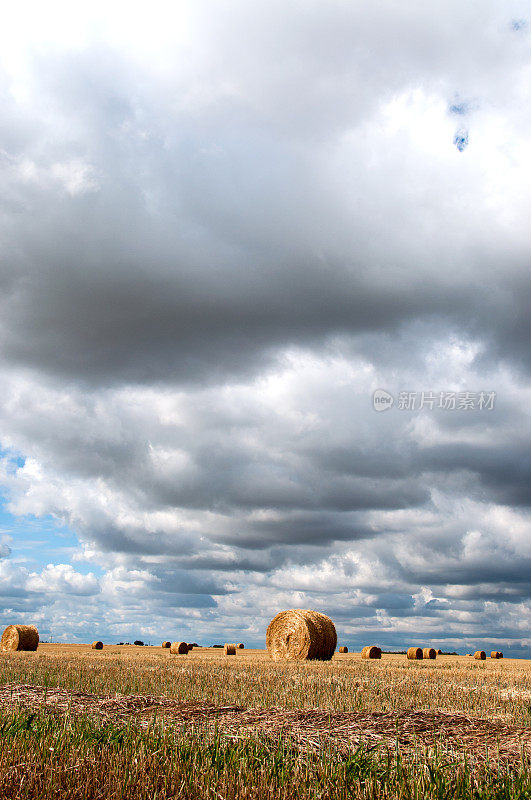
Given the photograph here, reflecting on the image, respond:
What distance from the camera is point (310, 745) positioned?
8016 millimetres

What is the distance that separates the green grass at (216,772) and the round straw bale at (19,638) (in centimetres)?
2897

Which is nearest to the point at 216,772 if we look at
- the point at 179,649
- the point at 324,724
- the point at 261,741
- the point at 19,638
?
the point at 261,741

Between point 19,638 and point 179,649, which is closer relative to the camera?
point 19,638

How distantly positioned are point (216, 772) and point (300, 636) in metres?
22.6

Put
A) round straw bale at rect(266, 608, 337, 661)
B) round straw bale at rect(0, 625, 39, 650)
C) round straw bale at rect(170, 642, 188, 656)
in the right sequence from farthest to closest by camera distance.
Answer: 1. round straw bale at rect(170, 642, 188, 656)
2. round straw bale at rect(0, 625, 39, 650)
3. round straw bale at rect(266, 608, 337, 661)

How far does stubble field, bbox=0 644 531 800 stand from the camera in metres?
Answer: 6.32

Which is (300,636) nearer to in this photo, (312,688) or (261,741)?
(312,688)

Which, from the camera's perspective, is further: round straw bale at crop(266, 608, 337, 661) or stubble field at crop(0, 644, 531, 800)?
round straw bale at crop(266, 608, 337, 661)

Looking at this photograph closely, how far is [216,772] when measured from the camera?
677cm

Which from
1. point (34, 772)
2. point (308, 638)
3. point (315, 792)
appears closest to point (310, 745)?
point (315, 792)

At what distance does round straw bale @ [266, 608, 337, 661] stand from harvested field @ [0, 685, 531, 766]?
17.5m

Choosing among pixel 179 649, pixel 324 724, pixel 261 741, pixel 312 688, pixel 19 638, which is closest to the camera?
pixel 261 741

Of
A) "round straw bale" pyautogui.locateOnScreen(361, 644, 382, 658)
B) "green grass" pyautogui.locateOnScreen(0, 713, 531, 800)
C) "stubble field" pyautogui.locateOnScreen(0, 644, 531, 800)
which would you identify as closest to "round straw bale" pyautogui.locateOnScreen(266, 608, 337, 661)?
"round straw bale" pyautogui.locateOnScreen(361, 644, 382, 658)

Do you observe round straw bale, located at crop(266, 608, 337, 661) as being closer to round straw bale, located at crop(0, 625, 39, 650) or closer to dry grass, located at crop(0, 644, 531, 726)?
dry grass, located at crop(0, 644, 531, 726)
